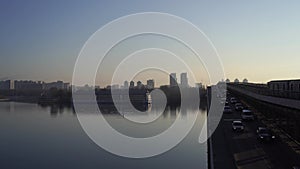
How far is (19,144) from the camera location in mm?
15820

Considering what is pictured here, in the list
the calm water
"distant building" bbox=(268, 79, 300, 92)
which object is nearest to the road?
"distant building" bbox=(268, 79, 300, 92)

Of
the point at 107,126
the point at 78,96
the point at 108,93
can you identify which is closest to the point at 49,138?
the point at 107,126

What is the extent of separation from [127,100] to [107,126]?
25.8 meters

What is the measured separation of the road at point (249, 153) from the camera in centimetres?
693

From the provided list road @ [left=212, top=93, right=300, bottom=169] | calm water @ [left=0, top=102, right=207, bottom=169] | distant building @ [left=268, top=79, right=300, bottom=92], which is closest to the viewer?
road @ [left=212, top=93, right=300, bottom=169]

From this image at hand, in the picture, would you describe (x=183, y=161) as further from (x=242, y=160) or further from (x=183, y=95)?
(x=183, y=95)

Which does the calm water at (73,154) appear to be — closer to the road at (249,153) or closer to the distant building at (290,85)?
the road at (249,153)

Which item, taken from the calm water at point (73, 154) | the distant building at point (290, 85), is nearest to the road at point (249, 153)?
the distant building at point (290, 85)

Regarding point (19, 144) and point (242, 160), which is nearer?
point (242, 160)

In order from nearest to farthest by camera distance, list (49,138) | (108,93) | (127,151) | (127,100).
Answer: (127,151), (49,138), (127,100), (108,93)

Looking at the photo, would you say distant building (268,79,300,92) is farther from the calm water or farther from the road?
the calm water

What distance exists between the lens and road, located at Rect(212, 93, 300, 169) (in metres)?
6.93

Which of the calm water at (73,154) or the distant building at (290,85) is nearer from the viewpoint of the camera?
the distant building at (290,85)

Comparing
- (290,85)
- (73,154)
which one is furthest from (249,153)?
(73,154)
